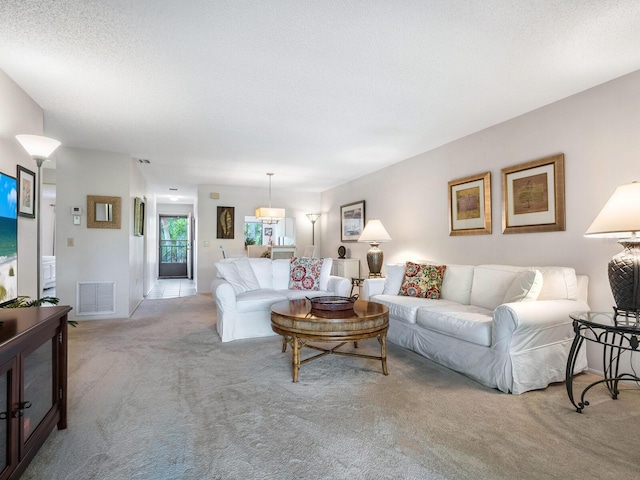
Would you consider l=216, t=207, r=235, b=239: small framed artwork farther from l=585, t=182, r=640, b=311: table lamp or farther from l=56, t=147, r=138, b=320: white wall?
l=585, t=182, r=640, b=311: table lamp

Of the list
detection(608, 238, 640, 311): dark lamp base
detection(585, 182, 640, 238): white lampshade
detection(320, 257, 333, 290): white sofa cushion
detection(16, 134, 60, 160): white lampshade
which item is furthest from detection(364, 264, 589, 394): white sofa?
detection(16, 134, 60, 160): white lampshade

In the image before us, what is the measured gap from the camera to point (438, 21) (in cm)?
201

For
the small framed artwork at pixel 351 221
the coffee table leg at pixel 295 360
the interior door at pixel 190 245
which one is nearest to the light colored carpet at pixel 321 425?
the coffee table leg at pixel 295 360

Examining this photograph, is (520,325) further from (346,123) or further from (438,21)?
(346,123)

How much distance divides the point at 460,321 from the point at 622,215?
1.28 meters

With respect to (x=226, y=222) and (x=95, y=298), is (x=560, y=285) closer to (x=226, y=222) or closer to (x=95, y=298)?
(x=95, y=298)

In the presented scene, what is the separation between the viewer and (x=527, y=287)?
2719mm

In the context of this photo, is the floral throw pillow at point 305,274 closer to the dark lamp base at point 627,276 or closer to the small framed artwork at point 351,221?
the small framed artwork at point 351,221

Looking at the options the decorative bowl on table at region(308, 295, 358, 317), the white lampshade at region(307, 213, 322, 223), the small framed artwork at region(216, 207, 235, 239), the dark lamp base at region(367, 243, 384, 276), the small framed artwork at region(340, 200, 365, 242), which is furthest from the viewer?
the white lampshade at region(307, 213, 322, 223)

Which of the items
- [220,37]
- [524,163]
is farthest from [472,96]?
[220,37]

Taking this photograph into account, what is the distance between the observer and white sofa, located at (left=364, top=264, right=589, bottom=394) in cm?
244

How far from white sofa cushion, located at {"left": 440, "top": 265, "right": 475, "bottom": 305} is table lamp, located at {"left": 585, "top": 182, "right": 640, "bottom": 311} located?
133cm

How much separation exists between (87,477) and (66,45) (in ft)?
8.42

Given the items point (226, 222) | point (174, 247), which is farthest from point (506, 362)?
point (174, 247)
